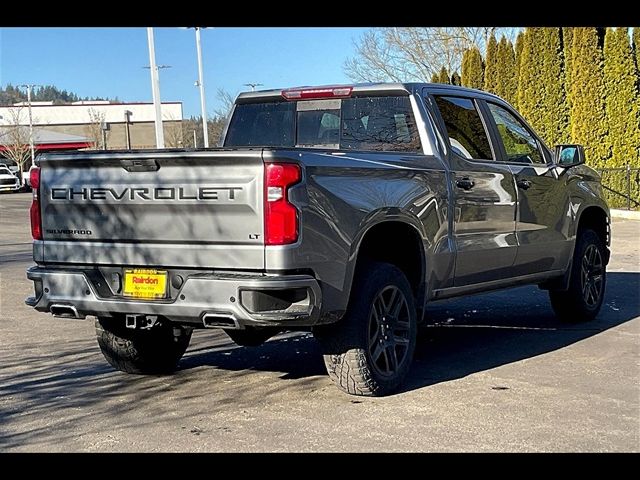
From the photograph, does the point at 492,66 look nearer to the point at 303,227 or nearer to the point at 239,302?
the point at 303,227

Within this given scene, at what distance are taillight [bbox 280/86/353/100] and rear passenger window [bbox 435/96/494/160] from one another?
73 centimetres

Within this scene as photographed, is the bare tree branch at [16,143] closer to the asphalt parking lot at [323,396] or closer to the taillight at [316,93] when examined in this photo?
the asphalt parking lot at [323,396]

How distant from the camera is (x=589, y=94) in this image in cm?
2431

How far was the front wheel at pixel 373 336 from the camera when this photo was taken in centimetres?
596

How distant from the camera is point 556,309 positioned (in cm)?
900

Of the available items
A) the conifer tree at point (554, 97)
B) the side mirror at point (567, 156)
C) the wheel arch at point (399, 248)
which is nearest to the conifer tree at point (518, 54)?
the conifer tree at point (554, 97)

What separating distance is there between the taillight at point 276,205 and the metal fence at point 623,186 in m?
18.6

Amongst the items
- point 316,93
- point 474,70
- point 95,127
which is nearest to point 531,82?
point 474,70

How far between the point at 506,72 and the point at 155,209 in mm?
26183

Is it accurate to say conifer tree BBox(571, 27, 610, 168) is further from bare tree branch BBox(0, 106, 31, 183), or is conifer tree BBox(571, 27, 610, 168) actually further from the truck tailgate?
bare tree branch BBox(0, 106, 31, 183)

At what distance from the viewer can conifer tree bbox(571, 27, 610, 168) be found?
2408cm

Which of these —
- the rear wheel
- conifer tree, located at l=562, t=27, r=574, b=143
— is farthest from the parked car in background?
the rear wheel

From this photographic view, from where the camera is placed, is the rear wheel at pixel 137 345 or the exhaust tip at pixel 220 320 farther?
the rear wheel at pixel 137 345
